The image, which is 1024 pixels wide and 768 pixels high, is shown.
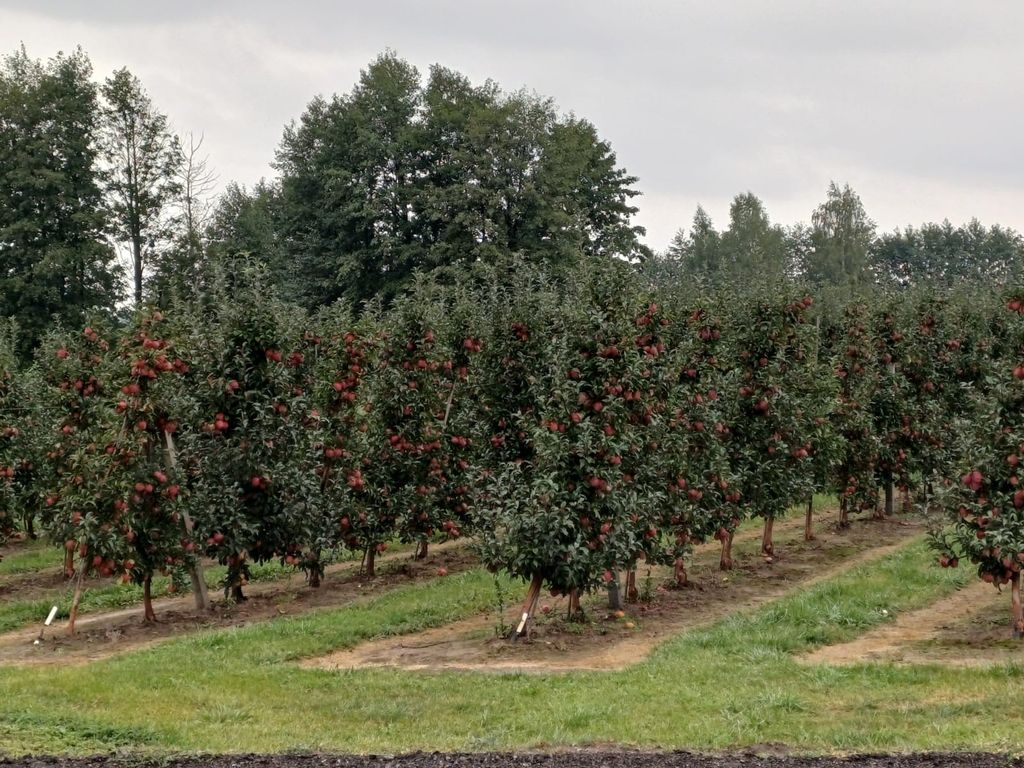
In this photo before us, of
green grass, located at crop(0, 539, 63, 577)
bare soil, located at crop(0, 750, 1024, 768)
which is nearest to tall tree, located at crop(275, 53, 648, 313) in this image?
green grass, located at crop(0, 539, 63, 577)

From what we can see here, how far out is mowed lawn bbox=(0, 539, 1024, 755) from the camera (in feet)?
25.5

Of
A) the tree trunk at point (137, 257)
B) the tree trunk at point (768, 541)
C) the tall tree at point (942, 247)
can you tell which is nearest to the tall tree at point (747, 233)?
the tall tree at point (942, 247)

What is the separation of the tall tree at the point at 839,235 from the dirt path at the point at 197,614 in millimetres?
59317

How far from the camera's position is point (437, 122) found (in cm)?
4697

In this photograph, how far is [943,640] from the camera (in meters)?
11.4

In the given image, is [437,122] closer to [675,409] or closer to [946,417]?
[946,417]

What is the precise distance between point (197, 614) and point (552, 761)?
8459mm

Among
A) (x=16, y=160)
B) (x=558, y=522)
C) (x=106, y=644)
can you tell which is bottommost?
(x=106, y=644)

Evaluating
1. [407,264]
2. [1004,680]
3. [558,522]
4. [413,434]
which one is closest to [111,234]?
[407,264]

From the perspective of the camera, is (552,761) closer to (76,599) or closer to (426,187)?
(76,599)

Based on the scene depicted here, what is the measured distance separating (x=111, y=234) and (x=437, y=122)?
48.7ft

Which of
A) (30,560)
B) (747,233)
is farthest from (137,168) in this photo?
(747,233)

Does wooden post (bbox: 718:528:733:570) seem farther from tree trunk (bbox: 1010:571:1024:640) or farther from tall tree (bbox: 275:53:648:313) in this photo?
tall tree (bbox: 275:53:648:313)

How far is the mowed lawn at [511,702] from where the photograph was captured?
777 centimetres
